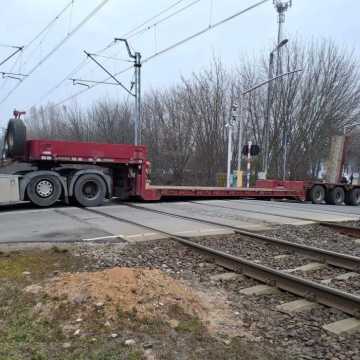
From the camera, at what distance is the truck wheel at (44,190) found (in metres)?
15.5

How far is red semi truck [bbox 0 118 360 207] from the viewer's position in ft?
51.1

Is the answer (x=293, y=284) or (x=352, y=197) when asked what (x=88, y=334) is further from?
(x=352, y=197)

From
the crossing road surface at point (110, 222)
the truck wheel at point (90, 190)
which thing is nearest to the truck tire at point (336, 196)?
the crossing road surface at point (110, 222)

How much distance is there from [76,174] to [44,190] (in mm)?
1282

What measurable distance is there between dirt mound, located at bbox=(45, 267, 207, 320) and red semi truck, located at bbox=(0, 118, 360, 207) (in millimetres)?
10159

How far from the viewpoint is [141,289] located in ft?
17.8

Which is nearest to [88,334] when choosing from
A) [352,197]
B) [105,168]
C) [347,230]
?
[347,230]

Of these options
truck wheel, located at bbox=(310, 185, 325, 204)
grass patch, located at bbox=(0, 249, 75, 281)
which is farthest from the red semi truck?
grass patch, located at bbox=(0, 249, 75, 281)

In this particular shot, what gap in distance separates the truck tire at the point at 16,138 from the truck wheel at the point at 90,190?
7.42 feet

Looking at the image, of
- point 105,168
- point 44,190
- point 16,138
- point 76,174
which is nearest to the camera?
point 16,138

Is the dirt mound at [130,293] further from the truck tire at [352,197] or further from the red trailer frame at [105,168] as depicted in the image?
the truck tire at [352,197]

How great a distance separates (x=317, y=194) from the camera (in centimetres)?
2403

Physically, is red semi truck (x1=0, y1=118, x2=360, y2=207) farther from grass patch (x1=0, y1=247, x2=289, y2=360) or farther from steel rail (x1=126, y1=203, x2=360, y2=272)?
grass patch (x1=0, y1=247, x2=289, y2=360)

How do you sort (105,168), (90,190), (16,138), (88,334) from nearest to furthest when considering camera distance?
(88,334), (16,138), (90,190), (105,168)
